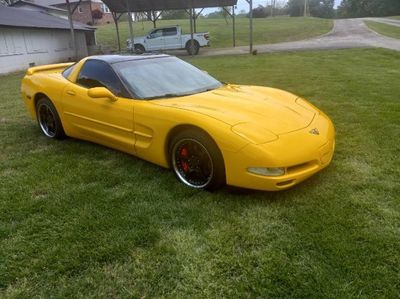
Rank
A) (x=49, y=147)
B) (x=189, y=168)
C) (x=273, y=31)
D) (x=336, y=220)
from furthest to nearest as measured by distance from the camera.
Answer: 1. (x=273, y=31)
2. (x=49, y=147)
3. (x=189, y=168)
4. (x=336, y=220)

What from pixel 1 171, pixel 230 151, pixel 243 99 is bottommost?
pixel 1 171

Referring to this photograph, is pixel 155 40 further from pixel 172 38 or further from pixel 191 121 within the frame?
pixel 191 121

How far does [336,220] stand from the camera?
277 centimetres

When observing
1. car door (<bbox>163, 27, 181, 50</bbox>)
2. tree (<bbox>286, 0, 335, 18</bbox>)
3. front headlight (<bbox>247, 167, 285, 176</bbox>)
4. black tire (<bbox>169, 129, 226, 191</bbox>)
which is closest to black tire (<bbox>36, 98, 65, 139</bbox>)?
black tire (<bbox>169, 129, 226, 191</bbox>)

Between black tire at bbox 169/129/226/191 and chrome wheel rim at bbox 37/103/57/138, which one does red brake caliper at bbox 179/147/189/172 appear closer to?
black tire at bbox 169/129/226/191

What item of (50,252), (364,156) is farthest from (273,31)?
(50,252)

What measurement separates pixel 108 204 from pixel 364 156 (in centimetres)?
271

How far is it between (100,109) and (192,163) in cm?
135

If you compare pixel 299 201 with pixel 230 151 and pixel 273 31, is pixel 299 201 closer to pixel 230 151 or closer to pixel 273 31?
pixel 230 151

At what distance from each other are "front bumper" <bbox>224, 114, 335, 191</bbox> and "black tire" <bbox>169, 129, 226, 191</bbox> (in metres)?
0.12

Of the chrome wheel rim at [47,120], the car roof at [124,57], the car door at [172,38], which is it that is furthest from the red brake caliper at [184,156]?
the car door at [172,38]

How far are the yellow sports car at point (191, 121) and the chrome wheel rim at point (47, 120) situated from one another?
107 millimetres

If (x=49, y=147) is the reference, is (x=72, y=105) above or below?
above

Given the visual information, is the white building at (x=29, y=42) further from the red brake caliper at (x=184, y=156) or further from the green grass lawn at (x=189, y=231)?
the red brake caliper at (x=184, y=156)
